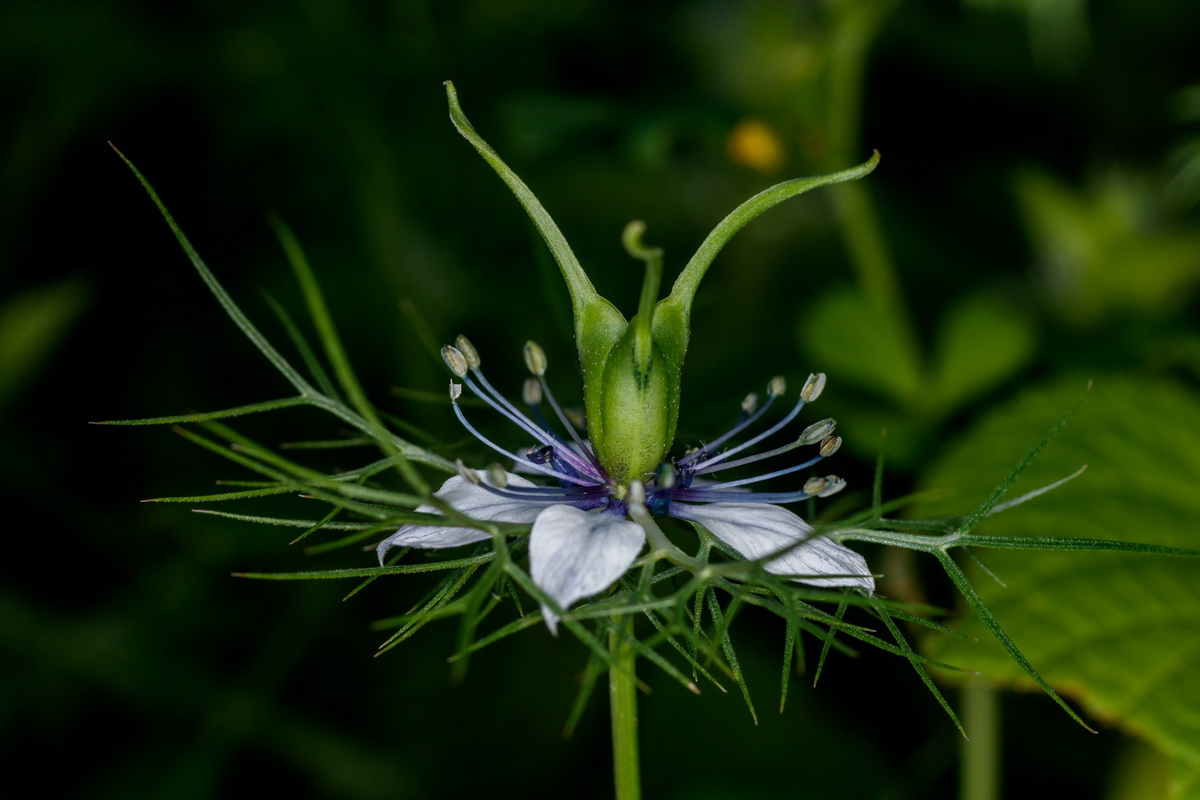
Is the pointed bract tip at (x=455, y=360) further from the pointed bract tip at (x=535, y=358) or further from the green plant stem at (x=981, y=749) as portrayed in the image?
the green plant stem at (x=981, y=749)

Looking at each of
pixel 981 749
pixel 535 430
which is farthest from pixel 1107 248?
pixel 535 430

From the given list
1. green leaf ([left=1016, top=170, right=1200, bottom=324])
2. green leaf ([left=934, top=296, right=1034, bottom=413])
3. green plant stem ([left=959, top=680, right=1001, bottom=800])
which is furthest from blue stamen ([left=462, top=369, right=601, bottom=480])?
green leaf ([left=1016, top=170, right=1200, bottom=324])

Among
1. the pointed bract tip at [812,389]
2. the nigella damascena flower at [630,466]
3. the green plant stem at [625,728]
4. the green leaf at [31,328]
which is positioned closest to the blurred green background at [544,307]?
the green leaf at [31,328]

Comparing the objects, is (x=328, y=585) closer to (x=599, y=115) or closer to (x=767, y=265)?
(x=599, y=115)

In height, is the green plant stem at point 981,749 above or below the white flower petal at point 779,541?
above

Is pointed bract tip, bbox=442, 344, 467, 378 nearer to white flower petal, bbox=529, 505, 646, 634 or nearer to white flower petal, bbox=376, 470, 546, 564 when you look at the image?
white flower petal, bbox=376, 470, 546, 564

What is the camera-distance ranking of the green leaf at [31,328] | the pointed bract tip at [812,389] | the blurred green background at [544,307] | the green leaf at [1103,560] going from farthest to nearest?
the green leaf at [31,328]
the blurred green background at [544,307]
the green leaf at [1103,560]
the pointed bract tip at [812,389]

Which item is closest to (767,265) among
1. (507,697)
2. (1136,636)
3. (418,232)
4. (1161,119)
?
(418,232)
